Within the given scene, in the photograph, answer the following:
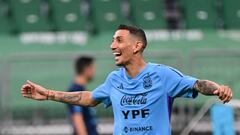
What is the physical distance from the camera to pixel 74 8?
50.8 ft

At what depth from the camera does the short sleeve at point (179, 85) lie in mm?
6125

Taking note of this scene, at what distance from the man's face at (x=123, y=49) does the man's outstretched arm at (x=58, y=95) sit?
2.11 feet

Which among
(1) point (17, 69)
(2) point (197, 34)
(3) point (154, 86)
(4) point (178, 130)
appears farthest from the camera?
(2) point (197, 34)

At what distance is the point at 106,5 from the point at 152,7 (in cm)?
95

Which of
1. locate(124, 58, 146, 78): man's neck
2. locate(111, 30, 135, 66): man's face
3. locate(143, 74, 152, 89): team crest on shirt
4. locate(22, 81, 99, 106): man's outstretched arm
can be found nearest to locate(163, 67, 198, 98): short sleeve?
locate(143, 74, 152, 89): team crest on shirt

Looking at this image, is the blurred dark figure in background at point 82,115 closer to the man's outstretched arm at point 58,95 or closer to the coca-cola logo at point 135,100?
the man's outstretched arm at point 58,95

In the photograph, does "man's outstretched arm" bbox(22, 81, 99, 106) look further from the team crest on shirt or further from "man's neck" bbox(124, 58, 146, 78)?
the team crest on shirt

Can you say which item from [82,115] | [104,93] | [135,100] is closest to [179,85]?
[135,100]

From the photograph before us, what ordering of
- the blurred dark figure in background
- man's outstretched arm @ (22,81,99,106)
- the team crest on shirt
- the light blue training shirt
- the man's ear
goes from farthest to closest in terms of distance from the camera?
the blurred dark figure in background, man's outstretched arm @ (22,81,99,106), the man's ear, the team crest on shirt, the light blue training shirt

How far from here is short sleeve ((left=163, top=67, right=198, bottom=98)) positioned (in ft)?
20.1

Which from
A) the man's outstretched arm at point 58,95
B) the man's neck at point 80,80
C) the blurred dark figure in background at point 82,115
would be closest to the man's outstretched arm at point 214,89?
the man's outstretched arm at point 58,95

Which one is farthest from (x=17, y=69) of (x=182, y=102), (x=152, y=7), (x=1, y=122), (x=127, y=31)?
(x=127, y=31)

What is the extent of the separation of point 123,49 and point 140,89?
364mm

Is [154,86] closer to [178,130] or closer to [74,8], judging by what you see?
[178,130]
